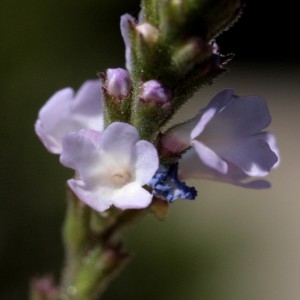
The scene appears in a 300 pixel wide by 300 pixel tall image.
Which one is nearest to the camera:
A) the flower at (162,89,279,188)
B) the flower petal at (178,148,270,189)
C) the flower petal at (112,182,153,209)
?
the flower petal at (112,182,153,209)

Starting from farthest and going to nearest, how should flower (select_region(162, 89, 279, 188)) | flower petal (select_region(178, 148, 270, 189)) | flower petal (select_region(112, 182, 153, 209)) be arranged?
flower petal (select_region(178, 148, 270, 189)), flower (select_region(162, 89, 279, 188)), flower petal (select_region(112, 182, 153, 209))

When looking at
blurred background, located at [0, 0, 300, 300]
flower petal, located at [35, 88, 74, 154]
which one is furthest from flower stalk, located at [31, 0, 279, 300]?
blurred background, located at [0, 0, 300, 300]

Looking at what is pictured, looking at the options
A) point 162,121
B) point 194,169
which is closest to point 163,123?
point 162,121

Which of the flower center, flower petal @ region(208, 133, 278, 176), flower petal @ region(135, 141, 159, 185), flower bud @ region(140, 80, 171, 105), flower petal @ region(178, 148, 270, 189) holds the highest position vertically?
flower bud @ region(140, 80, 171, 105)

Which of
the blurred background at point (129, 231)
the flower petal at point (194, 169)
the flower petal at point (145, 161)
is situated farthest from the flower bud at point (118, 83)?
the blurred background at point (129, 231)

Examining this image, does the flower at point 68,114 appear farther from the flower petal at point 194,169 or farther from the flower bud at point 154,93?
the flower bud at point 154,93

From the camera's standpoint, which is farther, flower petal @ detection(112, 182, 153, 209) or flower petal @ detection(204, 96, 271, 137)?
flower petal @ detection(204, 96, 271, 137)

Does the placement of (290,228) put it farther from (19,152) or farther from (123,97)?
(123,97)

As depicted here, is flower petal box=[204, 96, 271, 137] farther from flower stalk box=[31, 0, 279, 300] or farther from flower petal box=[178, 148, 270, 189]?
flower petal box=[178, 148, 270, 189]
